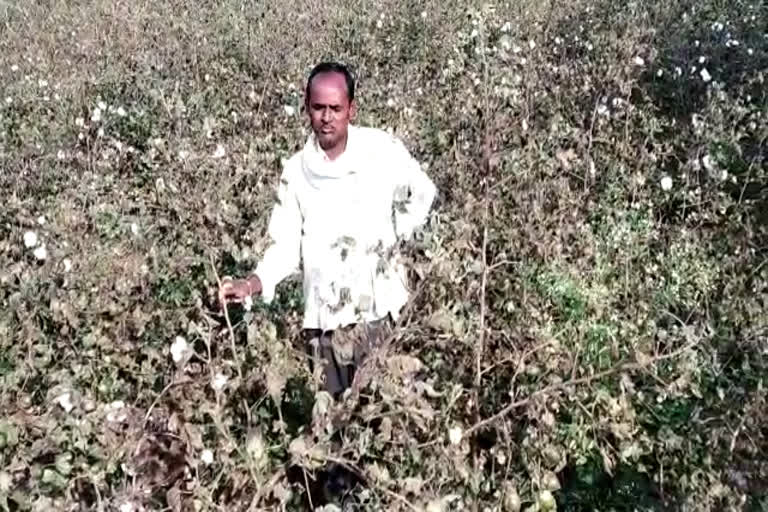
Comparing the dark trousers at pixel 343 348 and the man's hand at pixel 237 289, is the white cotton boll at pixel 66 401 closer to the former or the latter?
the man's hand at pixel 237 289

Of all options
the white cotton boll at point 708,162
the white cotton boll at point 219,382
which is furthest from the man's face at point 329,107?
the white cotton boll at point 708,162

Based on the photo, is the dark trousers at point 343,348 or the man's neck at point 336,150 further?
the man's neck at point 336,150

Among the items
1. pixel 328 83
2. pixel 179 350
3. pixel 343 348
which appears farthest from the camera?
pixel 328 83

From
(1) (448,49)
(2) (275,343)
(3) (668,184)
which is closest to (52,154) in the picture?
(1) (448,49)

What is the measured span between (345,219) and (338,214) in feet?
0.07

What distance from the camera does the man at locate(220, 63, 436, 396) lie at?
239 cm

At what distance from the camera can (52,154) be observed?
199 inches

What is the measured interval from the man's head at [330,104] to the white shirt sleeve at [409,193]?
0.16 m

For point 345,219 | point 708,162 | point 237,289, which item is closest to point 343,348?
point 237,289

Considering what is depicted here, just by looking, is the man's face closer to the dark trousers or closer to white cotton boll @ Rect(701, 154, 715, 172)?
the dark trousers

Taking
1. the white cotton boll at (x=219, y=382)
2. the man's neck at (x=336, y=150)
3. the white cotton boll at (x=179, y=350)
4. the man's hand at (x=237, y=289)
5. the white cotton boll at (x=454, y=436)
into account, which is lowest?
the white cotton boll at (x=454, y=436)

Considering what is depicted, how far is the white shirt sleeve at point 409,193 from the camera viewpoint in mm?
2344

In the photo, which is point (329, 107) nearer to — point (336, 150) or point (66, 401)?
point (336, 150)

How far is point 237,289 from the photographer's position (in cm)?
224
